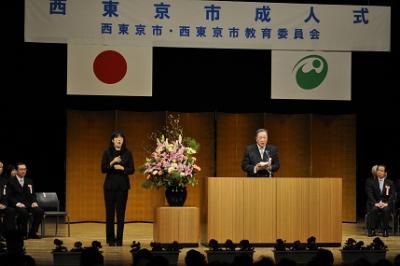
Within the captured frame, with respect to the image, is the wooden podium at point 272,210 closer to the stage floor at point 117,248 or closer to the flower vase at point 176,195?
the stage floor at point 117,248

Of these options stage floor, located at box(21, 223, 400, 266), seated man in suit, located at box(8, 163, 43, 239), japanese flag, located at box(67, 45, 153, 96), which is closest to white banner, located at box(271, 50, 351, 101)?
japanese flag, located at box(67, 45, 153, 96)

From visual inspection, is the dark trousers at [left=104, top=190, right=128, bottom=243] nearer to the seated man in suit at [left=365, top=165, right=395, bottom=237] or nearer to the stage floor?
the stage floor

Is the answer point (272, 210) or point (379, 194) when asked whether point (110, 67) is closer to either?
point (272, 210)

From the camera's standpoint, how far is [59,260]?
679 centimetres

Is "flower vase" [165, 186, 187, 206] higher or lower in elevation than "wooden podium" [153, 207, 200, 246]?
higher

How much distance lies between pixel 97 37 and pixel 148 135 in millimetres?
2626

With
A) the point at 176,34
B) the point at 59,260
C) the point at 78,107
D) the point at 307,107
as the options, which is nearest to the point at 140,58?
the point at 176,34

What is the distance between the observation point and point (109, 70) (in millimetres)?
10883

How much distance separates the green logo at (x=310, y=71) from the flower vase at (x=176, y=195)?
300cm

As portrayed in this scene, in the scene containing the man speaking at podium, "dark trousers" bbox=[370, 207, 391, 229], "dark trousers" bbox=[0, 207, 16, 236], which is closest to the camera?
the man speaking at podium

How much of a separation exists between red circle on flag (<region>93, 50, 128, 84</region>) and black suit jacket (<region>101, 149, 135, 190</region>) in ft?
6.47

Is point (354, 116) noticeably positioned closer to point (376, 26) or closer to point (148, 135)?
point (376, 26)

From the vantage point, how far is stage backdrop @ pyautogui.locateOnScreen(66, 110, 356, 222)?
12773 mm

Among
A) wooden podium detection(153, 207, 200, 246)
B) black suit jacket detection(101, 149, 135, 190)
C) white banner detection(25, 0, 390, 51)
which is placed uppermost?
white banner detection(25, 0, 390, 51)
